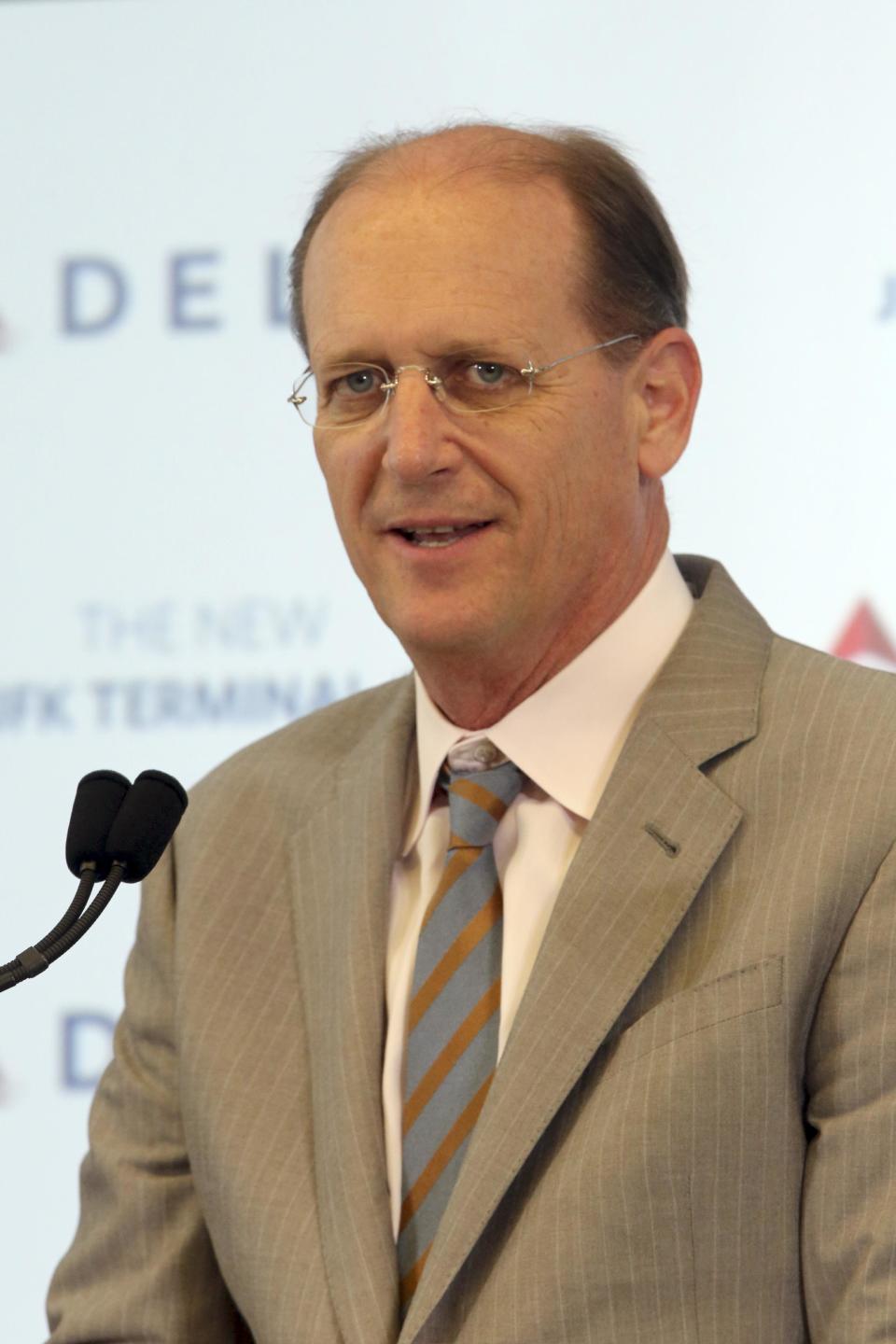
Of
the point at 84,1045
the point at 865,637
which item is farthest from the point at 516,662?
the point at 84,1045

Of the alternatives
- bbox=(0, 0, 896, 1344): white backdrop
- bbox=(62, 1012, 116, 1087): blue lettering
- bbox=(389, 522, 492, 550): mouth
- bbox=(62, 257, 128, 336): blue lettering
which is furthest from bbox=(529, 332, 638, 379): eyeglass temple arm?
bbox=(62, 1012, 116, 1087): blue lettering

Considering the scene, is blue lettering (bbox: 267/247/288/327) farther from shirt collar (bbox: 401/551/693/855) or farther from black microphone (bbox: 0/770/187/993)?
black microphone (bbox: 0/770/187/993)

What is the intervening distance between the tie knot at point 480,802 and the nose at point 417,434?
0.33 meters

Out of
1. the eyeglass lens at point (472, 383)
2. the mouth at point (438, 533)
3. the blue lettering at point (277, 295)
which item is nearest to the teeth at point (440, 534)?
the mouth at point (438, 533)

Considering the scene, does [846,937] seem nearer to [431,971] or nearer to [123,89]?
[431,971]

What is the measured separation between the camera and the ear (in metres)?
2.12

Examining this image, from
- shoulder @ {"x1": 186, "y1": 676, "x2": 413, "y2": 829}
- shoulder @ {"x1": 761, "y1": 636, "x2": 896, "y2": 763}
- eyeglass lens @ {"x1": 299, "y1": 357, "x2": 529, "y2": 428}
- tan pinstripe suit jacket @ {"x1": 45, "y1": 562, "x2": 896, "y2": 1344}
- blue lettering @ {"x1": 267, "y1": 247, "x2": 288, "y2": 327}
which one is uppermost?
blue lettering @ {"x1": 267, "y1": 247, "x2": 288, "y2": 327}

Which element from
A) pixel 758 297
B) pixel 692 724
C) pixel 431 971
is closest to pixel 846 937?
pixel 692 724

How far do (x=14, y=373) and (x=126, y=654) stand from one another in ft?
1.66

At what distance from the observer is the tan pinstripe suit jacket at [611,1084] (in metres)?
1.74

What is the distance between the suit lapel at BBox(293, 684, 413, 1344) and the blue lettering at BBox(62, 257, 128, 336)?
1.04 meters

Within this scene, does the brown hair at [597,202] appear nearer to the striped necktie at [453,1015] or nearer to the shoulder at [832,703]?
the shoulder at [832,703]

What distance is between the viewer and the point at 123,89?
302 cm

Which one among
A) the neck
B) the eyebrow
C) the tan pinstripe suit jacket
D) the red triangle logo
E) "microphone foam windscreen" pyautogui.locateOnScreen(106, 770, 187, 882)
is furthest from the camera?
the red triangle logo
